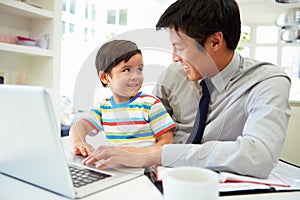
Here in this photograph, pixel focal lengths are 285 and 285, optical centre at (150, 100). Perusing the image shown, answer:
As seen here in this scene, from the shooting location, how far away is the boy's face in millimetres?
739

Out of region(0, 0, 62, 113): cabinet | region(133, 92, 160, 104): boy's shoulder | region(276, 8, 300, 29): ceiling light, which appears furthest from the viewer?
region(276, 8, 300, 29): ceiling light

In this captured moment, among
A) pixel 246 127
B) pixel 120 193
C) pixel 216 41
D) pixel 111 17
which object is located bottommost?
pixel 120 193

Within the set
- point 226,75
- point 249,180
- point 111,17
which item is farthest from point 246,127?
point 111,17

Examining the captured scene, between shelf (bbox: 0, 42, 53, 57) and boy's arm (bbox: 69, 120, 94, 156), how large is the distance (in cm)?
166

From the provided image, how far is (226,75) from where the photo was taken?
0.99 meters

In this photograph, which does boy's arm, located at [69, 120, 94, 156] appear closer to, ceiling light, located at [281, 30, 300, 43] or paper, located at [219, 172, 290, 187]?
paper, located at [219, 172, 290, 187]

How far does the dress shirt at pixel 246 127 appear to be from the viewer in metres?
0.70

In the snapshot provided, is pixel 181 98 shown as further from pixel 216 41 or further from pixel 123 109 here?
pixel 123 109

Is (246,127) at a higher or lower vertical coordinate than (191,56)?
lower

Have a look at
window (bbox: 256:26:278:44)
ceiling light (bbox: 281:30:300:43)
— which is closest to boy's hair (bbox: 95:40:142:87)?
ceiling light (bbox: 281:30:300:43)

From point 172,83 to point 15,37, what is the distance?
1.87 metres

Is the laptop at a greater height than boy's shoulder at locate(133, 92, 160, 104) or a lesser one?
lesser

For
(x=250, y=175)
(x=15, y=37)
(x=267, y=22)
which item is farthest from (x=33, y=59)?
(x=267, y=22)

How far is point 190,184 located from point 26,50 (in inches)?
92.0
